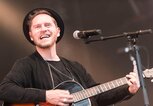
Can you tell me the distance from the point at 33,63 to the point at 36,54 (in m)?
0.10

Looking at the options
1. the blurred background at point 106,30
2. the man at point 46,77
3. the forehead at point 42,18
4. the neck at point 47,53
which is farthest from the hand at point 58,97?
the blurred background at point 106,30

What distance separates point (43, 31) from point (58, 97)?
515 mm

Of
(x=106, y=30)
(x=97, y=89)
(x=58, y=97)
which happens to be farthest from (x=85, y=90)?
(x=106, y=30)

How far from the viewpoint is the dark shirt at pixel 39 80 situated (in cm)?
231

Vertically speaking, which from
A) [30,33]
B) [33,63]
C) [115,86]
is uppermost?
[30,33]

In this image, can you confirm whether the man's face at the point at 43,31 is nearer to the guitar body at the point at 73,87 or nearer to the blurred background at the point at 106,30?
the guitar body at the point at 73,87

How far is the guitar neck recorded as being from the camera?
2.36 meters

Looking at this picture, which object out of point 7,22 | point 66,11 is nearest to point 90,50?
point 66,11

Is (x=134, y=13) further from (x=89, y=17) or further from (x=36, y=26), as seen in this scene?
(x=36, y=26)

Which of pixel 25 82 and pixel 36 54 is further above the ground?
pixel 36 54

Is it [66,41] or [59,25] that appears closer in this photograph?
[59,25]

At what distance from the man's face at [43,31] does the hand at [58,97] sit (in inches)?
15.4

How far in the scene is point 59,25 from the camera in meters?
2.75

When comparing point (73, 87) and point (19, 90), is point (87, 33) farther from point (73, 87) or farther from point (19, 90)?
point (19, 90)
